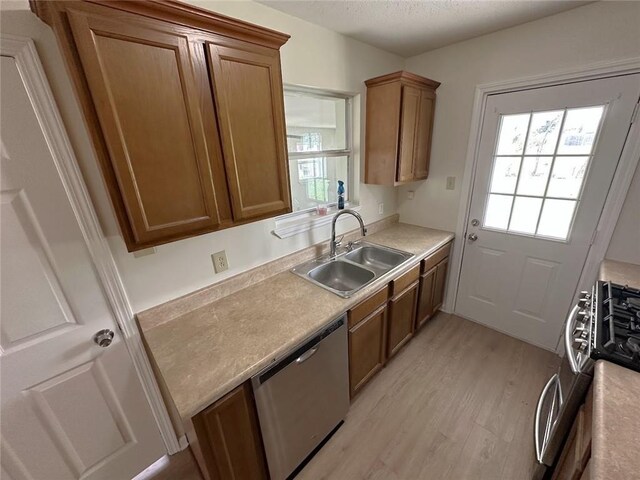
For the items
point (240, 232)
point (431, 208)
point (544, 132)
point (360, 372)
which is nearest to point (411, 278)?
point (360, 372)

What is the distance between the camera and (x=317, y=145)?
1991 mm

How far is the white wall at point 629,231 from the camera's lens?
157 cm

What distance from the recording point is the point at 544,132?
5.92 feet

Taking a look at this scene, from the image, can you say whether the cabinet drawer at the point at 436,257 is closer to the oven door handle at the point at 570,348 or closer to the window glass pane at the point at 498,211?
the window glass pane at the point at 498,211

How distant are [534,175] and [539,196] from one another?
16cm

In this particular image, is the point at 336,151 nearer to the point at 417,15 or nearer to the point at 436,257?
the point at 417,15

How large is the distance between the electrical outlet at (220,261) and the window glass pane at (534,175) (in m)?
2.22

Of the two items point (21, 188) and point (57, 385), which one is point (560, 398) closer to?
point (57, 385)

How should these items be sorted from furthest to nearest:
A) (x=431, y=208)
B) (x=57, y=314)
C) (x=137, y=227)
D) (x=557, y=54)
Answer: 1. (x=431, y=208)
2. (x=557, y=54)
3. (x=57, y=314)
4. (x=137, y=227)

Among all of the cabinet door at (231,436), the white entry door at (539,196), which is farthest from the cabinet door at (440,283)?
the cabinet door at (231,436)

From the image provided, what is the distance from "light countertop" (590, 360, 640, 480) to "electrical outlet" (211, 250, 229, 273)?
61.1 inches

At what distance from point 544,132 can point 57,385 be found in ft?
10.3

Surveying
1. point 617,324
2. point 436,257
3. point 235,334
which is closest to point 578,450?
point 617,324

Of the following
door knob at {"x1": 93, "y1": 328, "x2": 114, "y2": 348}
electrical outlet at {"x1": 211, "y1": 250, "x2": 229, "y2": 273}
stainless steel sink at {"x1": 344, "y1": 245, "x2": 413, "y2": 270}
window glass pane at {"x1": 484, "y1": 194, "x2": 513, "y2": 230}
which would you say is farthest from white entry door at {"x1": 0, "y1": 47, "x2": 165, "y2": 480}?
window glass pane at {"x1": 484, "y1": 194, "x2": 513, "y2": 230}
